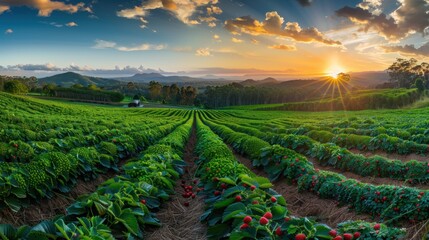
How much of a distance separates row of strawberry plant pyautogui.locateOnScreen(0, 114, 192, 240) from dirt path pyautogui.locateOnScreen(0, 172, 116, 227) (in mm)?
1429

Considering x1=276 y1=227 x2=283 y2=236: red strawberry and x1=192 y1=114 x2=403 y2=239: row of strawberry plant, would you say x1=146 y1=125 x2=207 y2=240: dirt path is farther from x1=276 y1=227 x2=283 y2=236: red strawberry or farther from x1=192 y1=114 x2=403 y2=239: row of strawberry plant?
x1=276 y1=227 x2=283 y2=236: red strawberry

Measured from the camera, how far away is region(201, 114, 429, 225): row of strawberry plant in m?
5.41

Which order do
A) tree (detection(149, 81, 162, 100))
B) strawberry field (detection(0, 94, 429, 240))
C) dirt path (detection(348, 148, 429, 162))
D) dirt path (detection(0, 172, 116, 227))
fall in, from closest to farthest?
strawberry field (detection(0, 94, 429, 240)) < dirt path (detection(0, 172, 116, 227)) < dirt path (detection(348, 148, 429, 162)) < tree (detection(149, 81, 162, 100))

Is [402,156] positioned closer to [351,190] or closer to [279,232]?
[351,190]

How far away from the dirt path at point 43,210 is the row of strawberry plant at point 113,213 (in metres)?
1.43

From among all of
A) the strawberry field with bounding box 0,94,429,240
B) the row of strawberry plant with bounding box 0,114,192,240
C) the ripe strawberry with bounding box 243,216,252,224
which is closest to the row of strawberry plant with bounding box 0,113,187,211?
the strawberry field with bounding box 0,94,429,240

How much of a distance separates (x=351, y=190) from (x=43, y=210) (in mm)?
6679

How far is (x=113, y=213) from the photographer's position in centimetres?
451

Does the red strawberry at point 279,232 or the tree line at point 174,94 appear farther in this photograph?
the tree line at point 174,94

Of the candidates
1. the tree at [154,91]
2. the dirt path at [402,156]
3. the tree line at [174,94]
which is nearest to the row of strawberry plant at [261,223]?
the dirt path at [402,156]

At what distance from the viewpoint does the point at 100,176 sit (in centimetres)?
921

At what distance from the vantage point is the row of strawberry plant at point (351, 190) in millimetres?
5414

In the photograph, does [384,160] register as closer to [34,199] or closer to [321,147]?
[321,147]

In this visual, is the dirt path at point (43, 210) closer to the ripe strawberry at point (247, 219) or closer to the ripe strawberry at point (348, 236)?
the ripe strawberry at point (247, 219)
